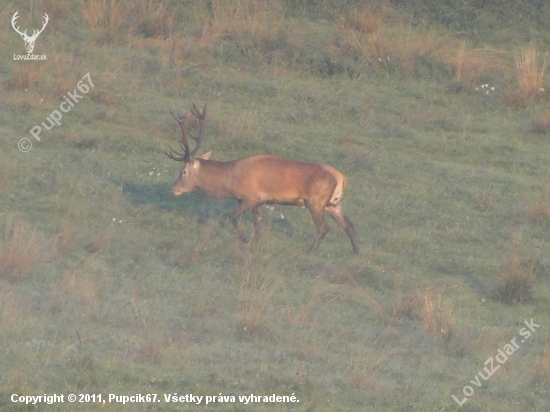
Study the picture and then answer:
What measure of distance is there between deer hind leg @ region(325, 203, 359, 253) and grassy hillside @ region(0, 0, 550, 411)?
18 cm

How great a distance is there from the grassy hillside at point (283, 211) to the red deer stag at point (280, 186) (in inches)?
13.7

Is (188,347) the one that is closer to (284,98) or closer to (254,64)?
(284,98)

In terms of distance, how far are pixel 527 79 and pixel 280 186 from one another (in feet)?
19.2

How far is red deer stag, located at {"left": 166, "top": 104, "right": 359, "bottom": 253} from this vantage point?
1043 cm

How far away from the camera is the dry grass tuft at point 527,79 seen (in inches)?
574

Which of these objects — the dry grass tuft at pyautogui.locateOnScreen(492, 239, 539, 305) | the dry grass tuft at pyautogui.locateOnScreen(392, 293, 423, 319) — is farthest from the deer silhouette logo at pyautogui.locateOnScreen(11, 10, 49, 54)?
the dry grass tuft at pyautogui.locateOnScreen(492, 239, 539, 305)

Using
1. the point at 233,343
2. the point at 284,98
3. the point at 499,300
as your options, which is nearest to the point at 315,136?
the point at 284,98

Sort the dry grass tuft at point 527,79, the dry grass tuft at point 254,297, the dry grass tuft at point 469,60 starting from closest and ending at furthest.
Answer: the dry grass tuft at point 254,297 < the dry grass tuft at point 527,79 < the dry grass tuft at point 469,60

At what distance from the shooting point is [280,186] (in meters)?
10.5

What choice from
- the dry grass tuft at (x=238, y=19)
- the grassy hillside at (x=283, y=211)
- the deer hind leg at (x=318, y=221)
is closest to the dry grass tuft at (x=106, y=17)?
the grassy hillside at (x=283, y=211)

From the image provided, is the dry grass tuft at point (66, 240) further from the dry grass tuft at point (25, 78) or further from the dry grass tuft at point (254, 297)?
the dry grass tuft at point (25, 78)

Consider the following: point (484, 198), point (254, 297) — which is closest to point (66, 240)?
point (254, 297)

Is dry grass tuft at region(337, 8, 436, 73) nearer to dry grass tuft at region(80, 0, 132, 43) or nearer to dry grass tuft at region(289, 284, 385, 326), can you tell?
dry grass tuft at region(80, 0, 132, 43)

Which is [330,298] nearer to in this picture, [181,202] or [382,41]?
[181,202]
